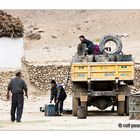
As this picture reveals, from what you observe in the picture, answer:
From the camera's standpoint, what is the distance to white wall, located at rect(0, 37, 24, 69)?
4412 cm

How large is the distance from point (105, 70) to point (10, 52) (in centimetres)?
1810

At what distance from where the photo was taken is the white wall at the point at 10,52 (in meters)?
44.1

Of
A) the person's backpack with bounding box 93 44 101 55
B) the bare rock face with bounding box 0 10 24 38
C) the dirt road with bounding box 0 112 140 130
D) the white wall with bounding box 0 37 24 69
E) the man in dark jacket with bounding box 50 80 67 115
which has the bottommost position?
the dirt road with bounding box 0 112 140 130

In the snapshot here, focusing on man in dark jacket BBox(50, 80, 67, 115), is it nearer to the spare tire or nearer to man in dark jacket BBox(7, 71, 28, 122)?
the spare tire

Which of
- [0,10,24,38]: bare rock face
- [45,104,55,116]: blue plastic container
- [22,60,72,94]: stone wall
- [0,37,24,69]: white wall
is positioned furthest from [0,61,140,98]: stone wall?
[45,104,55,116]: blue plastic container

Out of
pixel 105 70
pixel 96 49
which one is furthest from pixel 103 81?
pixel 96 49

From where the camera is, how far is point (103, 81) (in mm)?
27469

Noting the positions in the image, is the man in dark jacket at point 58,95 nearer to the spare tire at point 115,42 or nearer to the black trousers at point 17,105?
the spare tire at point 115,42

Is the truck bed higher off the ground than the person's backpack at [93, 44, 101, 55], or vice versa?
the person's backpack at [93, 44, 101, 55]

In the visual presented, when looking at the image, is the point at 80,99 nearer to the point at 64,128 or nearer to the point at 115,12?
the point at 64,128

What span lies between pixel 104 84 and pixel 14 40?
1696 centimetres

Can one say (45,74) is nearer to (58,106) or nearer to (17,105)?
(58,106)

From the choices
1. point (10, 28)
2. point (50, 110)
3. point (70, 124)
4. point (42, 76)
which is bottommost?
point (70, 124)

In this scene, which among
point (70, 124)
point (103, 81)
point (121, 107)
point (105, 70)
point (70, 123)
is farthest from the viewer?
point (121, 107)
